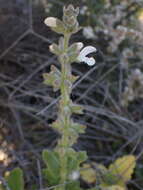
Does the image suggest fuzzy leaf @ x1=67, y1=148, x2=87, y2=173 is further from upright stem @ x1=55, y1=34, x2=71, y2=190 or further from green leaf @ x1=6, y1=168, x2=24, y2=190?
green leaf @ x1=6, y1=168, x2=24, y2=190

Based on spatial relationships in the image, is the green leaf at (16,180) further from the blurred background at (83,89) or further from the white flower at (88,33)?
the white flower at (88,33)

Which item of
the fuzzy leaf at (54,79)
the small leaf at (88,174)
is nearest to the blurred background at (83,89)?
the small leaf at (88,174)

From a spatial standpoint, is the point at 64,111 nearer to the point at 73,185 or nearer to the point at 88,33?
the point at 73,185

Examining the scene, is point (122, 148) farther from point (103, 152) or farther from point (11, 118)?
point (11, 118)

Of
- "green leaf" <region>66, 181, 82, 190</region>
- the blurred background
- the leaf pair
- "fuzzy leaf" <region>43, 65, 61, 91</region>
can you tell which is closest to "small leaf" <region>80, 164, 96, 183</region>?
the leaf pair

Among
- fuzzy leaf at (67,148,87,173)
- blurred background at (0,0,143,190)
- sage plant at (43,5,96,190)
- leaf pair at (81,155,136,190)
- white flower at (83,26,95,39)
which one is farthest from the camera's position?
white flower at (83,26,95,39)

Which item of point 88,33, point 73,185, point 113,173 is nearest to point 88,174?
point 113,173
